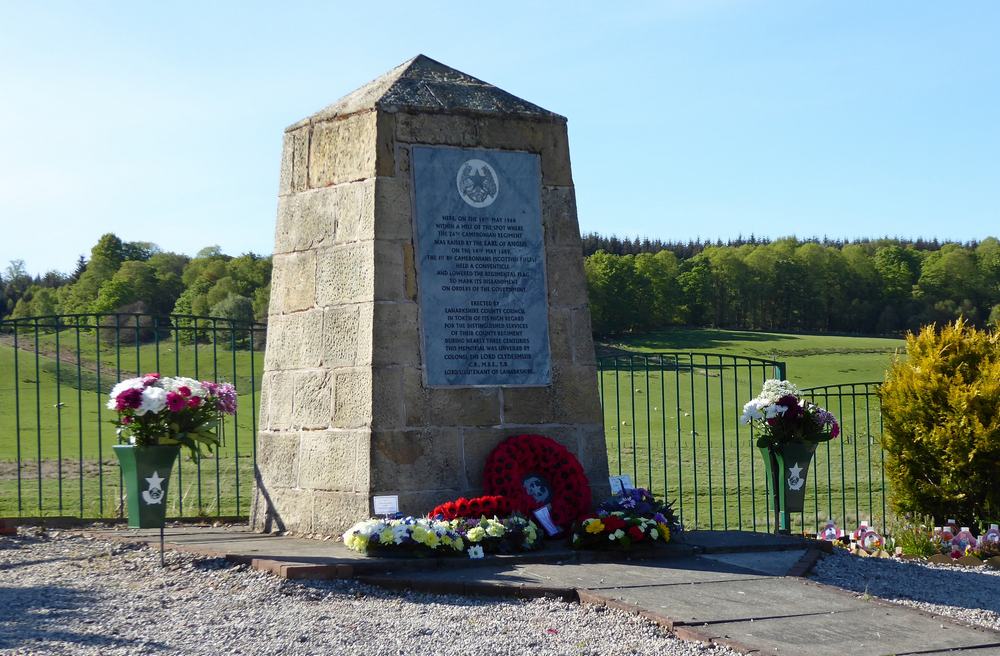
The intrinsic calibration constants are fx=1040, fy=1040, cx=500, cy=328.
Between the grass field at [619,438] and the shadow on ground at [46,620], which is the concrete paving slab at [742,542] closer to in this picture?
the grass field at [619,438]

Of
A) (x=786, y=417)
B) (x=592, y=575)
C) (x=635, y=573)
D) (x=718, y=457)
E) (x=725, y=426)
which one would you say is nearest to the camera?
(x=592, y=575)

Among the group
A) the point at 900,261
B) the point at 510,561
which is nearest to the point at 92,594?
the point at 510,561

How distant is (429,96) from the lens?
7.55 metres

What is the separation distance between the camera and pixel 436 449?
23.6 feet

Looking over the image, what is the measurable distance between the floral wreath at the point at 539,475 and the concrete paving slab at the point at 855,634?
2.33 m

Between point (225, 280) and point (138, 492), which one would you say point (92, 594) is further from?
point (225, 280)

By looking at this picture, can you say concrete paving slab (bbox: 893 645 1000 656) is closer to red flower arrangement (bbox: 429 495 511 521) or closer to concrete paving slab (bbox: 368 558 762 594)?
concrete paving slab (bbox: 368 558 762 594)

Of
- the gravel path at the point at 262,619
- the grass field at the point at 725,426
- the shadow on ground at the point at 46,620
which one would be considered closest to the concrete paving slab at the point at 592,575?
the gravel path at the point at 262,619

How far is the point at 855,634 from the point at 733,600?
2.44 ft

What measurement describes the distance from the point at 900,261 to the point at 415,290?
2735 inches

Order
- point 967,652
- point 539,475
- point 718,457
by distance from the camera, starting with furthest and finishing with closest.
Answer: point 718,457 → point 539,475 → point 967,652

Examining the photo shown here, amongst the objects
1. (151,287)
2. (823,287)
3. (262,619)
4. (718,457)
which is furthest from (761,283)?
(262,619)

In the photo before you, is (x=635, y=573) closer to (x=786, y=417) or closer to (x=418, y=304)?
(x=418, y=304)

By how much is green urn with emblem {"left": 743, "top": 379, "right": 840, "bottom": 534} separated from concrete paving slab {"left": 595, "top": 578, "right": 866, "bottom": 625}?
7.03ft
